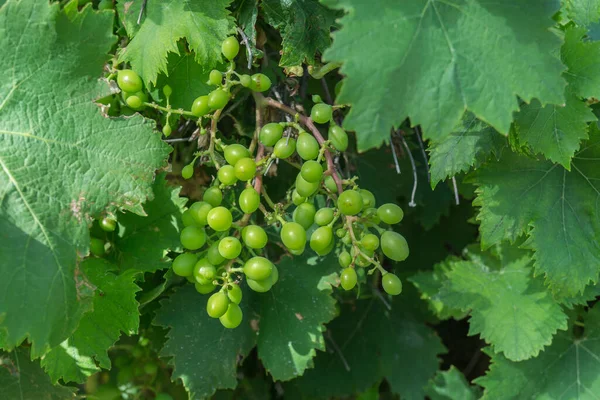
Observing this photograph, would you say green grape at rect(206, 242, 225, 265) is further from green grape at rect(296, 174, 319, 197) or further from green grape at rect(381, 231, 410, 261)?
green grape at rect(381, 231, 410, 261)

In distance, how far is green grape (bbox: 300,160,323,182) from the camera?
1329mm

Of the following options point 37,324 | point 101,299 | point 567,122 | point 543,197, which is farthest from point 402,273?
point 37,324

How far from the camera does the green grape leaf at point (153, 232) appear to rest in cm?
158

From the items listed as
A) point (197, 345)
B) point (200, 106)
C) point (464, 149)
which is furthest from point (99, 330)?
point (464, 149)

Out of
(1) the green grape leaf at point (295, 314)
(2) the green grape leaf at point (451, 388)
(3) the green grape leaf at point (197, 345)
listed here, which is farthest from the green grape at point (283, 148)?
(2) the green grape leaf at point (451, 388)

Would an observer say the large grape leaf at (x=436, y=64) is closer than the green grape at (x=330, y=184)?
Yes

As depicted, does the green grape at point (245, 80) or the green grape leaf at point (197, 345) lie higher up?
the green grape at point (245, 80)

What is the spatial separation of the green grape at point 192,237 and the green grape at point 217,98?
0.31 m

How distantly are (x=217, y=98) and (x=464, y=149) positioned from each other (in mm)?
637

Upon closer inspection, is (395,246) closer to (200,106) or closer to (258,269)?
(258,269)

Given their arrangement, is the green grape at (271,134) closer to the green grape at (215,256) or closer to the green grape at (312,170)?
the green grape at (312,170)

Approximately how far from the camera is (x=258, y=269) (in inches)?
53.7

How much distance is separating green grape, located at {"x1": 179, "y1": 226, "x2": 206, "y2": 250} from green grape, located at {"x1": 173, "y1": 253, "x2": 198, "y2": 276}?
0.09 feet

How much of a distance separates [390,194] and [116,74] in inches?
41.9
